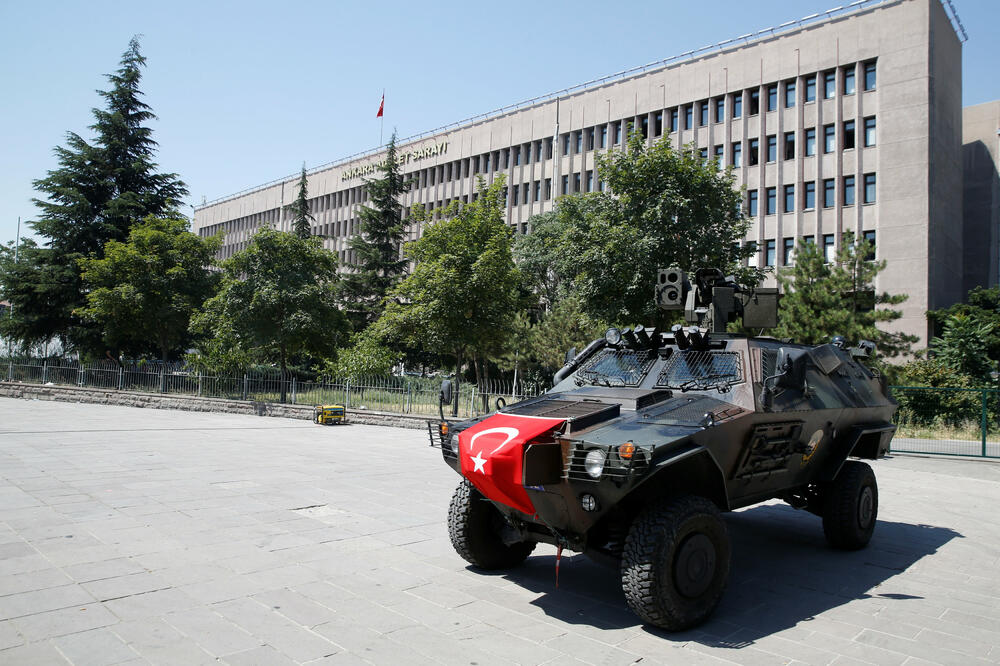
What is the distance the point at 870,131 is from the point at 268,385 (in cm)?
3105

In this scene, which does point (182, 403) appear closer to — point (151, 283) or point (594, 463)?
point (151, 283)

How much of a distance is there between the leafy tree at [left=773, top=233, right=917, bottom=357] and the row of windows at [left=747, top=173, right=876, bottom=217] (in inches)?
495

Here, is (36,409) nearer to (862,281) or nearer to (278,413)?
(278,413)

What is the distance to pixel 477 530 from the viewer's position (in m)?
Result: 5.64

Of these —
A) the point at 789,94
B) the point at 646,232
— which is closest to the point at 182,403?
the point at 646,232

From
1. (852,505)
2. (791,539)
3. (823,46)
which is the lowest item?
(791,539)

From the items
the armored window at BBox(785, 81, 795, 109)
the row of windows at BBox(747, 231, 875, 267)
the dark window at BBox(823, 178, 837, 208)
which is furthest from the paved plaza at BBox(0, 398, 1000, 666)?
the armored window at BBox(785, 81, 795, 109)

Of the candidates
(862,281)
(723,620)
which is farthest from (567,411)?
(862,281)

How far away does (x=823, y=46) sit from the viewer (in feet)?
116

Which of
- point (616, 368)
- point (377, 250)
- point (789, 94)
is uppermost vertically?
point (789, 94)

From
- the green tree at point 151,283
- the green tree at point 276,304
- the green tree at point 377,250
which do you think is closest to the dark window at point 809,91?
the green tree at point 377,250

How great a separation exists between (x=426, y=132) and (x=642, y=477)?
5634 centimetres

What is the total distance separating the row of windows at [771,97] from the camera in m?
34.8

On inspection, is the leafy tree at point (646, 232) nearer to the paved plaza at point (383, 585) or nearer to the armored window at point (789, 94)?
the paved plaza at point (383, 585)
